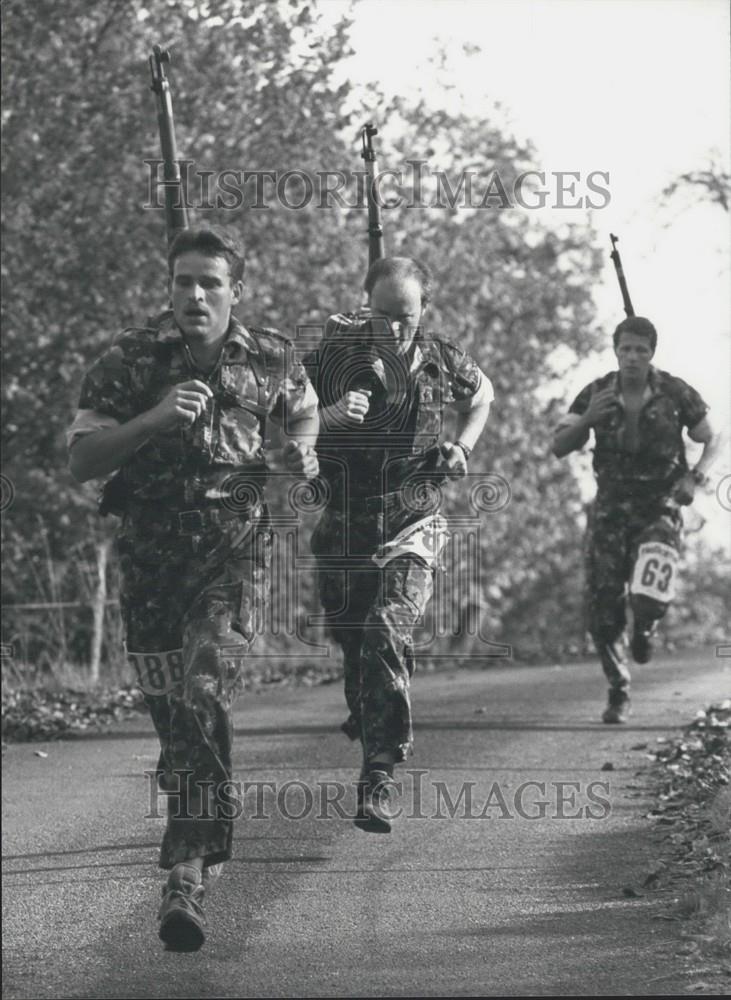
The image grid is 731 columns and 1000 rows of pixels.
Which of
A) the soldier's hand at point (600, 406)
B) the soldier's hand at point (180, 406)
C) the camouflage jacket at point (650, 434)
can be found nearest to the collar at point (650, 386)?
the camouflage jacket at point (650, 434)

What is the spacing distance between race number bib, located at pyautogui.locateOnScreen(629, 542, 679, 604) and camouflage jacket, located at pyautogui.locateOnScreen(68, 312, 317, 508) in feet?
18.3

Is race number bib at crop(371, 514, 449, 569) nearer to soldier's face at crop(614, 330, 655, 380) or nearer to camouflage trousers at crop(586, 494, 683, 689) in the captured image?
soldier's face at crop(614, 330, 655, 380)

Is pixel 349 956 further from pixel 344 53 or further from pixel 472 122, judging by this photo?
pixel 472 122

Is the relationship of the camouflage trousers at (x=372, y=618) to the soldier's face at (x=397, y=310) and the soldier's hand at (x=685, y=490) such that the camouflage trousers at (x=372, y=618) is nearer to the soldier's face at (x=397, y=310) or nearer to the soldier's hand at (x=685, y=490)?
the soldier's face at (x=397, y=310)

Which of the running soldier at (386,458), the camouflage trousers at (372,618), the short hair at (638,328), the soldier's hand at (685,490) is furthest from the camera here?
the soldier's hand at (685,490)

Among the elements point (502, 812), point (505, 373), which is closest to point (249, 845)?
point (502, 812)

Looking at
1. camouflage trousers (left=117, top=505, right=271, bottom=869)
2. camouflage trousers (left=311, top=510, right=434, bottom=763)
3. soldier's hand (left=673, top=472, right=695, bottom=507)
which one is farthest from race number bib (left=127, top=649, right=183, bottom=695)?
soldier's hand (left=673, top=472, right=695, bottom=507)

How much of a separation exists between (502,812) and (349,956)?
9.29 feet

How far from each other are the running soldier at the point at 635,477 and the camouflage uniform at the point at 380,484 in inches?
126

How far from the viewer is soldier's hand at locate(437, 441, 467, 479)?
785cm

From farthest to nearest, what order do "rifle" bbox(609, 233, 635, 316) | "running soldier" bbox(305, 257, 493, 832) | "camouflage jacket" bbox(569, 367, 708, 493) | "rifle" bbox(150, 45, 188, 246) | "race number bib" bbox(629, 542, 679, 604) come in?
1. "race number bib" bbox(629, 542, 679, 604)
2. "camouflage jacket" bbox(569, 367, 708, 493)
3. "rifle" bbox(609, 233, 635, 316)
4. "rifle" bbox(150, 45, 188, 246)
5. "running soldier" bbox(305, 257, 493, 832)

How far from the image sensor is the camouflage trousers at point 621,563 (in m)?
12.2

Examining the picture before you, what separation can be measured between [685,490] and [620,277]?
1.55 meters

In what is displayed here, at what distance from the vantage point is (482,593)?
31.5 metres
